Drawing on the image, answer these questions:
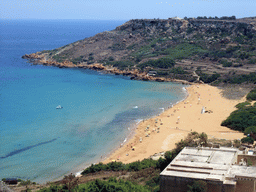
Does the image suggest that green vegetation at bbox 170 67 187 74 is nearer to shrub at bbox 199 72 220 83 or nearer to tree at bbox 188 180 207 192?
shrub at bbox 199 72 220 83

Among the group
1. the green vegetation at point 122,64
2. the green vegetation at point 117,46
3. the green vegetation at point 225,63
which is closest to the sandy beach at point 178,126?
the green vegetation at point 225,63

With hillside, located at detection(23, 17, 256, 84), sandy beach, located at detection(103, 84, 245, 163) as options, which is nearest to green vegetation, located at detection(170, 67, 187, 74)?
hillside, located at detection(23, 17, 256, 84)

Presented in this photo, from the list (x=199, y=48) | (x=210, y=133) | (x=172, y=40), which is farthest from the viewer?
(x=172, y=40)

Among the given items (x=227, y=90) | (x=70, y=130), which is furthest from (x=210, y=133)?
(x=227, y=90)

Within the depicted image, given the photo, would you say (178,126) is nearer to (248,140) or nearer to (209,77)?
(248,140)

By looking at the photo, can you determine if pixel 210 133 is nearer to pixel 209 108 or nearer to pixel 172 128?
pixel 172 128
